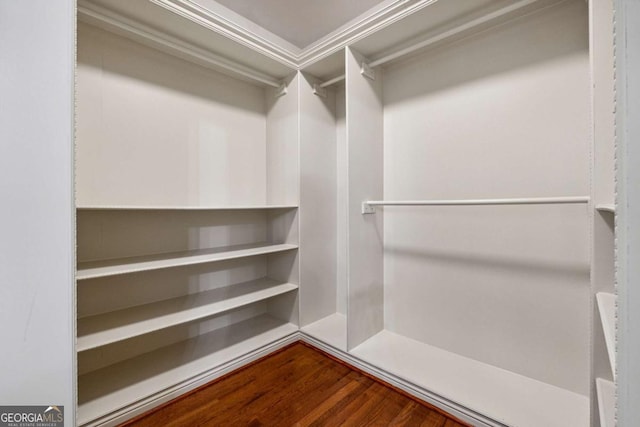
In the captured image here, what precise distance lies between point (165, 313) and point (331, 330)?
127cm

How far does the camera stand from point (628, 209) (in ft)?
1.43

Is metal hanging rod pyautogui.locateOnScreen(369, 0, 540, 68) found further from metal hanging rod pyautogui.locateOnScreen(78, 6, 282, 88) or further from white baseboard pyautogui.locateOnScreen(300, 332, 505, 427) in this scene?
white baseboard pyautogui.locateOnScreen(300, 332, 505, 427)

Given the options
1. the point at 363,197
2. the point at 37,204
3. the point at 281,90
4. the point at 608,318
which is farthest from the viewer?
the point at 281,90

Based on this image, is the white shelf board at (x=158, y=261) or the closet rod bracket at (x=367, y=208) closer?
the white shelf board at (x=158, y=261)

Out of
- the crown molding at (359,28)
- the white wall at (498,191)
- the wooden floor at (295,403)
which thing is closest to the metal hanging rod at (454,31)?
the white wall at (498,191)

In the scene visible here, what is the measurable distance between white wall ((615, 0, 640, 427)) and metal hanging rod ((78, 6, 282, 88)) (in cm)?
216

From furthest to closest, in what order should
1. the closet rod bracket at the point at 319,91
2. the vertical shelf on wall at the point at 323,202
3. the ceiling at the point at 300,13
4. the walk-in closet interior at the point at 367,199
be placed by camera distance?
the closet rod bracket at the point at 319,91
the vertical shelf on wall at the point at 323,202
the ceiling at the point at 300,13
the walk-in closet interior at the point at 367,199

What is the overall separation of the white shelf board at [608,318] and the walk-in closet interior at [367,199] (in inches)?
1.3

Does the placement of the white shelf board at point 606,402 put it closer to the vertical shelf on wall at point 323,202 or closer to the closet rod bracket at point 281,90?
the vertical shelf on wall at point 323,202

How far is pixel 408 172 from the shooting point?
2.04 meters

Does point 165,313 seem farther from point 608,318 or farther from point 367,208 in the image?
point 608,318

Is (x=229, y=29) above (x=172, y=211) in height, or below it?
above

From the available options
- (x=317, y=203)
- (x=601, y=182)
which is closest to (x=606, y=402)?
(x=601, y=182)

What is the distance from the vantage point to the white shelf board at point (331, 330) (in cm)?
201
